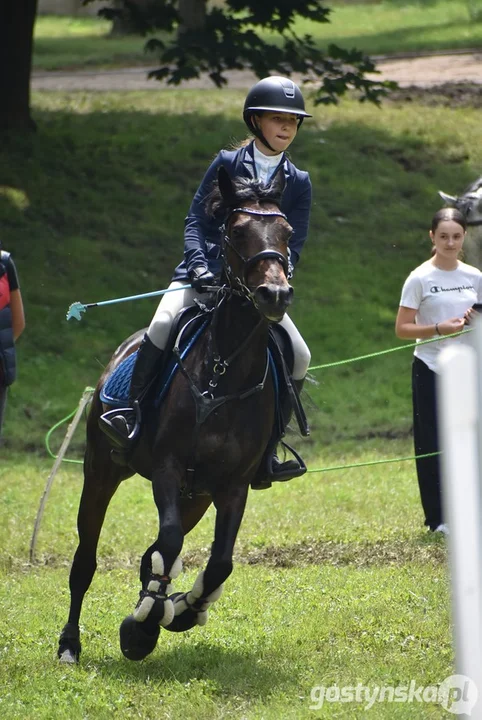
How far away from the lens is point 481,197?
1062 centimetres

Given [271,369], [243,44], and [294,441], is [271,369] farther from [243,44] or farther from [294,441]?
[243,44]

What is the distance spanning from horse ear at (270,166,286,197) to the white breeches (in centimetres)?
81

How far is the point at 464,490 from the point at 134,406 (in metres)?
3.90

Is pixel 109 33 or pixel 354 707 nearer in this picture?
pixel 354 707

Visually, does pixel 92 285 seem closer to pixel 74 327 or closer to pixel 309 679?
pixel 74 327

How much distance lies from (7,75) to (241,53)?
414 centimetres

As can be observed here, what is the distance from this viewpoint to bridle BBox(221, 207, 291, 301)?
20.3 ft

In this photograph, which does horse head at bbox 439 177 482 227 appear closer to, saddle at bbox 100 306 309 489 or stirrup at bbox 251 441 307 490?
saddle at bbox 100 306 309 489

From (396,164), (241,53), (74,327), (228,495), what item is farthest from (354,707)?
(396,164)

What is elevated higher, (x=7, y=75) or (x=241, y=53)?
(x=241, y=53)

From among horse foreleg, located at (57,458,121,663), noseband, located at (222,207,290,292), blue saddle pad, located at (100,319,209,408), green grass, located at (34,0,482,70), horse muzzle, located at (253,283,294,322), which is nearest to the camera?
horse muzzle, located at (253,283,294,322)

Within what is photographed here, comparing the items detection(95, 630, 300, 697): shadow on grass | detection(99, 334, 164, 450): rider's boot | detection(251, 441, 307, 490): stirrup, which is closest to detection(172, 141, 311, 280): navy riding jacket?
detection(99, 334, 164, 450): rider's boot

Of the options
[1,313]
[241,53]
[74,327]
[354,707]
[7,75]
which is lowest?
[74,327]

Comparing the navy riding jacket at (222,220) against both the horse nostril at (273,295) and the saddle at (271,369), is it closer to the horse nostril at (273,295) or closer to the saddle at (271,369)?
the saddle at (271,369)
